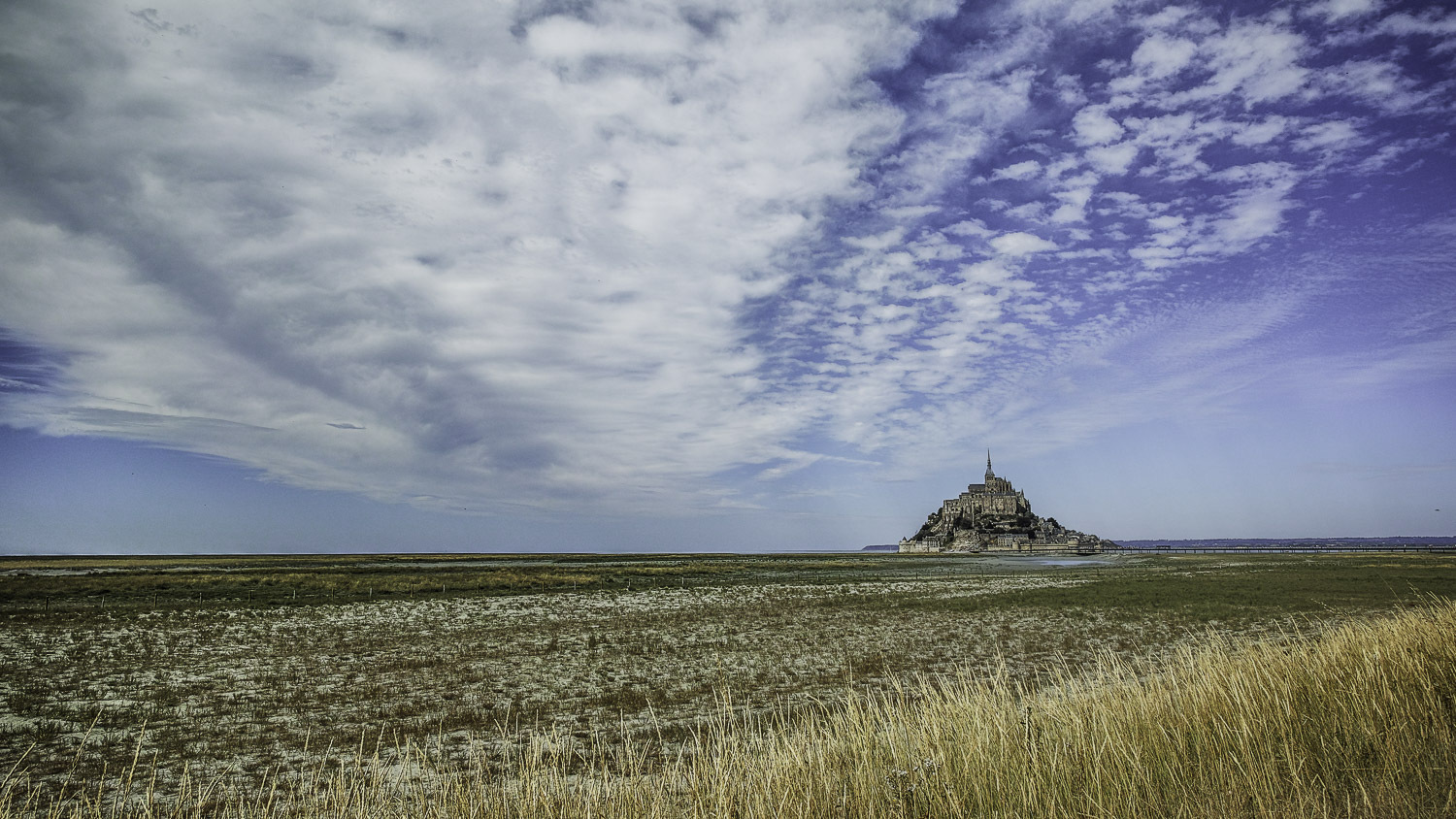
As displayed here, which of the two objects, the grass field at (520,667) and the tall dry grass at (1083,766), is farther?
the grass field at (520,667)

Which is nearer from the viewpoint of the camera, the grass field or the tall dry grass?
the tall dry grass

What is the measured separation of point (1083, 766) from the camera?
5996 mm

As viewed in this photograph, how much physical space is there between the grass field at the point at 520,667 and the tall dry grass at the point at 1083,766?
0.24 meters

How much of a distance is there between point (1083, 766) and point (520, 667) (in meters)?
15.2

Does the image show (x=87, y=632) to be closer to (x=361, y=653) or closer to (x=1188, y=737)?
(x=361, y=653)

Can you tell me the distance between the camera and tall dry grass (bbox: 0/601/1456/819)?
5203 millimetres

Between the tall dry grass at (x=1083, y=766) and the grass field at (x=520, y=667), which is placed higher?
the tall dry grass at (x=1083, y=766)

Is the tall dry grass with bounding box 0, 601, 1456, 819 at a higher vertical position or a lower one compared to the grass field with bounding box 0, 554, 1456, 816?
higher

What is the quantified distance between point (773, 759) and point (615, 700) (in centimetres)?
944

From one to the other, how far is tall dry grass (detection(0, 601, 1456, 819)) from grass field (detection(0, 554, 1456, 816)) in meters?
0.24

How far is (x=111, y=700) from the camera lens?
14414mm

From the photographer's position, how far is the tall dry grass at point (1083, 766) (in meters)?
5.20

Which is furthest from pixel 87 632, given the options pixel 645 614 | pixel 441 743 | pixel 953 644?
pixel 953 644

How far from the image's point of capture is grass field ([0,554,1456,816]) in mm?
10125
